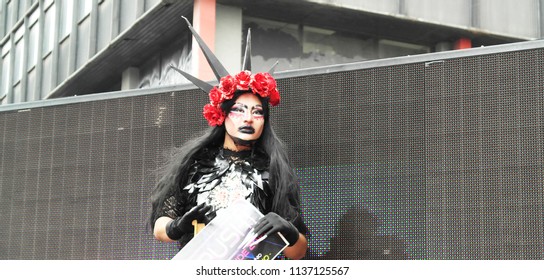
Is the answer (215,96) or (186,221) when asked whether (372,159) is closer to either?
(215,96)

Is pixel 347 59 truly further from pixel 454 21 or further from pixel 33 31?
pixel 33 31

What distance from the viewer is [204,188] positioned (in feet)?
26.9

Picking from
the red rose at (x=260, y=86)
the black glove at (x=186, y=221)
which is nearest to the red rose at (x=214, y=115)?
the red rose at (x=260, y=86)

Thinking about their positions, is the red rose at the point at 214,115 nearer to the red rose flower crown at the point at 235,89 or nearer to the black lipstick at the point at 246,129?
the red rose flower crown at the point at 235,89

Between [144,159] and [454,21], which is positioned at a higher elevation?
[454,21]

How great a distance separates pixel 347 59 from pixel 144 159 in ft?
35.8

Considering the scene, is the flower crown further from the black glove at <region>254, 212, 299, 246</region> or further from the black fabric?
the black glove at <region>254, 212, 299, 246</region>

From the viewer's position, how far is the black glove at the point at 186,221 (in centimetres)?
772

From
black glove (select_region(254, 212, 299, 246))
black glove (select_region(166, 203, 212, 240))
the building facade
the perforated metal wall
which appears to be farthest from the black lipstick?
the building facade

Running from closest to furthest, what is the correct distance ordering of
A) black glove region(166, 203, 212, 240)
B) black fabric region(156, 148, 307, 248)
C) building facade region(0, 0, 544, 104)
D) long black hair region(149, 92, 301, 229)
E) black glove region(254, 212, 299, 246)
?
1. black glove region(254, 212, 299, 246)
2. black glove region(166, 203, 212, 240)
3. long black hair region(149, 92, 301, 229)
4. black fabric region(156, 148, 307, 248)
5. building facade region(0, 0, 544, 104)

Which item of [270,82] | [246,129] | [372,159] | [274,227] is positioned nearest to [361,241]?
[372,159]

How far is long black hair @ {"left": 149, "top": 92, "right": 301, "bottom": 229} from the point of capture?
8.08 metres

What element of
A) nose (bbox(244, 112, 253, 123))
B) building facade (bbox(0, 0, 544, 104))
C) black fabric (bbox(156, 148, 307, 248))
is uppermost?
building facade (bbox(0, 0, 544, 104))
